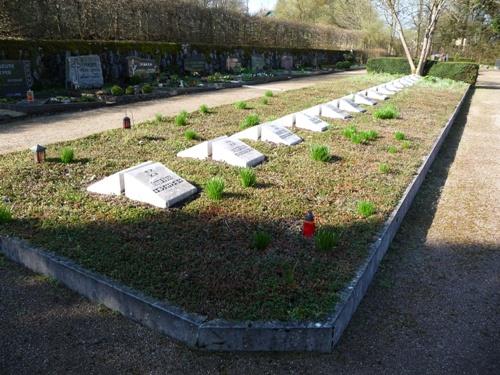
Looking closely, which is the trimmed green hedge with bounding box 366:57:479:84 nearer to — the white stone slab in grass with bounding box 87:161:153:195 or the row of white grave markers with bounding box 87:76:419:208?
the row of white grave markers with bounding box 87:76:419:208

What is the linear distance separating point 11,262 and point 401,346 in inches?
143

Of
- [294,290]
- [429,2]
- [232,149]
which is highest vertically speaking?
[429,2]

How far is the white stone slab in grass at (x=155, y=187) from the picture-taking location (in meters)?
4.94

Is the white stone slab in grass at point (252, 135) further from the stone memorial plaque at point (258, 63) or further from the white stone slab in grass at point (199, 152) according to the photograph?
the stone memorial plaque at point (258, 63)

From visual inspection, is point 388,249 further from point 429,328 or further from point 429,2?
point 429,2

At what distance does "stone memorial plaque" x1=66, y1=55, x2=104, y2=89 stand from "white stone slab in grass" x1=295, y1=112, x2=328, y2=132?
29.1 feet

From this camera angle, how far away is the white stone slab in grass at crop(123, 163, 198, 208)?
4941mm

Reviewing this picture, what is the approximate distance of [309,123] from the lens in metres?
9.09

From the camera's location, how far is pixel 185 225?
14.8 feet

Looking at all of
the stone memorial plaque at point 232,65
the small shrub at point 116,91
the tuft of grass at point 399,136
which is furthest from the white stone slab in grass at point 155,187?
the stone memorial plaque at point 232,65

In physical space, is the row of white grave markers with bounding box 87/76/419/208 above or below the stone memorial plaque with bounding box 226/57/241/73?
below

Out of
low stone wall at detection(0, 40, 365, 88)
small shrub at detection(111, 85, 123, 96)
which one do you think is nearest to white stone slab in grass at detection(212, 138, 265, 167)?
small shrub at detection(111, 85, 123, 96)

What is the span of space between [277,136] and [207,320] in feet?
16.7

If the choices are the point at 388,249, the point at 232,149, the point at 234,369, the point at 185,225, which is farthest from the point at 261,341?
the point at 232,149
